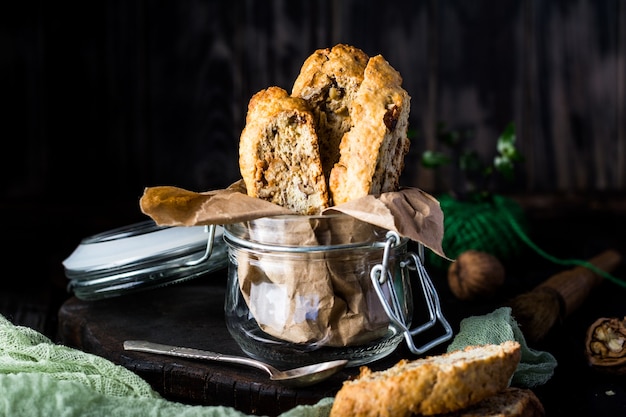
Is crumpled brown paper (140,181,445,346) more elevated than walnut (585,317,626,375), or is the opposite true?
crumpled brown paper (140,181,445,346)

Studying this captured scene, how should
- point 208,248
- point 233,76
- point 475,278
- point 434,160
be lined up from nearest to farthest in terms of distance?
point 208,248
point 475,278
point 434,160
point 233,76

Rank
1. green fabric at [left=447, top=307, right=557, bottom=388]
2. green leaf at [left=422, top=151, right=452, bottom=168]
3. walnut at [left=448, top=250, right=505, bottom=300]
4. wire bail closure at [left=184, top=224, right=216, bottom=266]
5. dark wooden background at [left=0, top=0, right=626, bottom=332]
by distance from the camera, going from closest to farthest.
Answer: green fabric at [left=447, top=307, right=557, bottom=388], wire bail closure at [left=184, top=224, right=216, bottom=266], walnut at [left=448, top=250, right=505, bottom=300], green leaf at [left=422, top=151, right=452, bottom=168], dark wooden background at [left=0, top=0, right=626, bottom=332]

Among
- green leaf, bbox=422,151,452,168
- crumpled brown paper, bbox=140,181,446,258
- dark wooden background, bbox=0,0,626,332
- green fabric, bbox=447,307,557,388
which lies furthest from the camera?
dark wooden background, bbox=0,0,626,332

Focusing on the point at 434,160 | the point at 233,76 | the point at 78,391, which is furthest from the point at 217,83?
the point at 78,391

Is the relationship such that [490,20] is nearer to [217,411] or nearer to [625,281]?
[625,281]

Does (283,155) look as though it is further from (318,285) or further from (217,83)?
(217,83)

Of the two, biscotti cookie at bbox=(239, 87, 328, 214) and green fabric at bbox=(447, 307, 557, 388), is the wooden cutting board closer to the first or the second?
green fabric at bbox=(447, 307, 557, 388)

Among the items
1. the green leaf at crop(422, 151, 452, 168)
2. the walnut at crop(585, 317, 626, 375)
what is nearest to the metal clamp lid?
the walnut at crop(585, 317, 626, 375)

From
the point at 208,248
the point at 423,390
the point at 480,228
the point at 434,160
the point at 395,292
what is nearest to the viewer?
the point at 423,390
